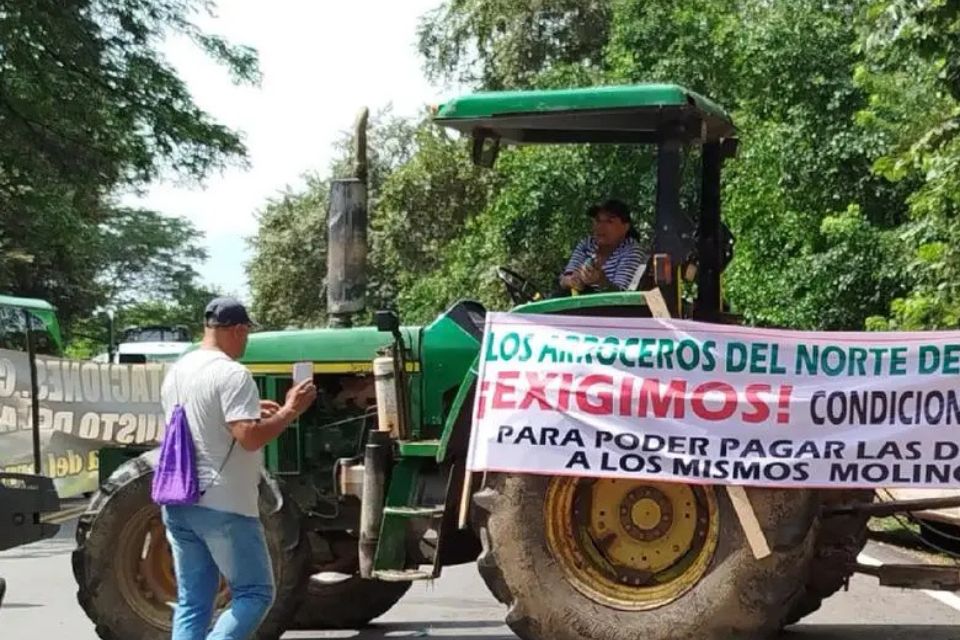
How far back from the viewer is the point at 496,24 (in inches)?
1362

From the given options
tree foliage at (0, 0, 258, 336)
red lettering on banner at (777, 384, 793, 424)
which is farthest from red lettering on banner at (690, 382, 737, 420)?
tree foliage at (0, 0, 258, 336)

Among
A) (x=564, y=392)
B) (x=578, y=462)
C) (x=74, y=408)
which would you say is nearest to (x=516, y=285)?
(x=564, y=392)

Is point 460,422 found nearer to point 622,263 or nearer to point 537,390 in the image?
point 537,390

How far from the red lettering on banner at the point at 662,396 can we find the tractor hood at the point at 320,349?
179cm

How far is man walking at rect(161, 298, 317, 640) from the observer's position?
6.09 m

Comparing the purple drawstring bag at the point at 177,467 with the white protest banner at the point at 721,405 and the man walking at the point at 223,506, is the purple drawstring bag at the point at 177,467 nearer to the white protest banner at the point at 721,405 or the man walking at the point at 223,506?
the man walking at the point at 223,506

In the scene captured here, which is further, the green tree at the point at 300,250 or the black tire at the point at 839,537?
the green tree at the point at 300,250

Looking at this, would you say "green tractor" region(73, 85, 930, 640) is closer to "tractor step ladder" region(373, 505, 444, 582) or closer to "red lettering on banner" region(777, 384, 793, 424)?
"tractor step ladder" region(373, 505, 444, 582)

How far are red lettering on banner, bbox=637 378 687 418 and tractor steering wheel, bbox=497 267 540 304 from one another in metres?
1.11

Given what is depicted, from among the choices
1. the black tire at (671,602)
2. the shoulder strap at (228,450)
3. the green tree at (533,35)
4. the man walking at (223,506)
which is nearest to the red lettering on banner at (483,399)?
the black tire at (671,602)

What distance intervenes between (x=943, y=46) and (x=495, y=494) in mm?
5647

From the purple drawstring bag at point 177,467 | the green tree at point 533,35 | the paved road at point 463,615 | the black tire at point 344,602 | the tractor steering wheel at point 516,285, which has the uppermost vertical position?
the green tree at point 533,35

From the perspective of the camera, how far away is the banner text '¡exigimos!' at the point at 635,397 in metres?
7.16

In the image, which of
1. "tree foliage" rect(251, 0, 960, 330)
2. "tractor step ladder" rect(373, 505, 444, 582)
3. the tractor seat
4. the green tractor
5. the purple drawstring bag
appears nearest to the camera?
the purple drawstring bag
